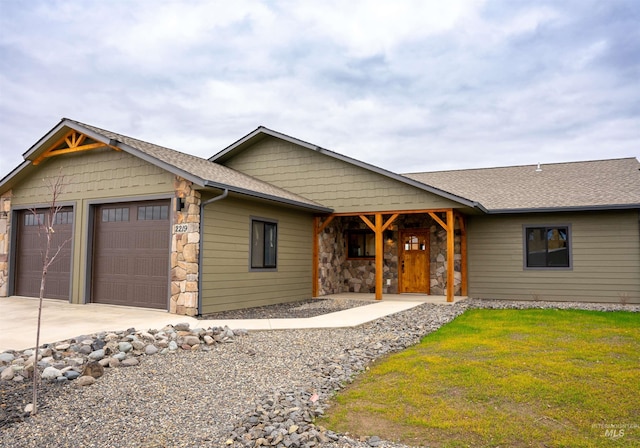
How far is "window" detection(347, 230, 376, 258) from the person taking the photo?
49.1 feet

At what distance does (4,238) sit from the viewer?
38.4 ft

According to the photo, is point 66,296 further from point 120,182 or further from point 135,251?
point 120,182

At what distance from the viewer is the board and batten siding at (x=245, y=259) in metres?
9.23

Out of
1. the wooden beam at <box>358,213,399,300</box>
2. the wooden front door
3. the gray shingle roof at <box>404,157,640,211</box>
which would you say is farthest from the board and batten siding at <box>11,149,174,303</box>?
the gray shingle roof at <box>404,157,640,211</box>

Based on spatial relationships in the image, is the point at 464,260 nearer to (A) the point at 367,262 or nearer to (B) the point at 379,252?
(B) the point at 379,252

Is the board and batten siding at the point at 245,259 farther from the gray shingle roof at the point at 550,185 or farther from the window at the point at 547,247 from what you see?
the window at the point at 547,247

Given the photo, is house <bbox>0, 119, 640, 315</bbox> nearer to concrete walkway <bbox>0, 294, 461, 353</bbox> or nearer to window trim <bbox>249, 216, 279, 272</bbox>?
window trim <bbox>249, 216, 279, 272</bbox>

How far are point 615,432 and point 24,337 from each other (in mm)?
7050

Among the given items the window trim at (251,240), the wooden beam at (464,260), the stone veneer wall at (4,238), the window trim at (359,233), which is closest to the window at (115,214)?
the window trim at (251,240)

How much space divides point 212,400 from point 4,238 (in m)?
10.5

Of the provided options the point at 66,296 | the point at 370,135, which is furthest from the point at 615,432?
the point at 370,135

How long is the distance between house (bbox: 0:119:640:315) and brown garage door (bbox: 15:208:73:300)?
5cm

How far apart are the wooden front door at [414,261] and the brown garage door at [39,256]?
9357 millimetres

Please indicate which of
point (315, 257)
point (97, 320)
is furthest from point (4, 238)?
point (315, 257)
